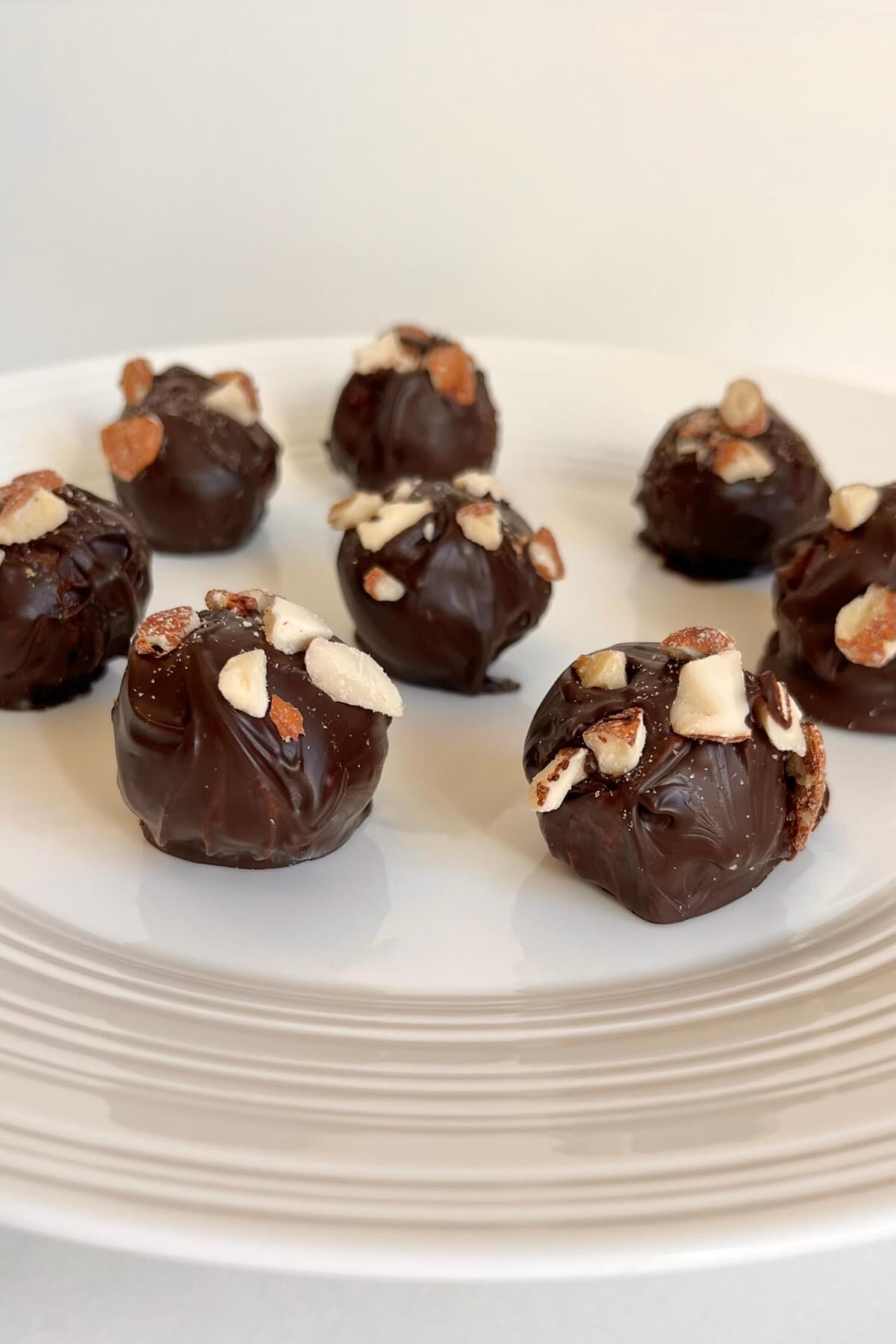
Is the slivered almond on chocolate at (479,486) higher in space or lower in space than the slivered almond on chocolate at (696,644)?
lower

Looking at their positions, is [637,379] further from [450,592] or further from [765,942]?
[765,942]

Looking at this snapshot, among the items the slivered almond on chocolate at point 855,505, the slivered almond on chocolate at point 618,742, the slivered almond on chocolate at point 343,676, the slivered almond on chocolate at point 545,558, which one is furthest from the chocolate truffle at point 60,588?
the slivered almond on chocolate at point 855,505

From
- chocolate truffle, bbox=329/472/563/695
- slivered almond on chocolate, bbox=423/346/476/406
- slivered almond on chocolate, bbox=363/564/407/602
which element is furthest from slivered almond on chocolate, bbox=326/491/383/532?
slivered almond on chocolate, bbox=423/346/476/406

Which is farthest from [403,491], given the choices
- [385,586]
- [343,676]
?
[343,676]

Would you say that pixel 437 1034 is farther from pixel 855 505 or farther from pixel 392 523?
pixel 855 505

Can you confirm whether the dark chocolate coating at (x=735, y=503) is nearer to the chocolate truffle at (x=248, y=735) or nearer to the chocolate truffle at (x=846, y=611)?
the chocolate truffle at (x=846, y=611)

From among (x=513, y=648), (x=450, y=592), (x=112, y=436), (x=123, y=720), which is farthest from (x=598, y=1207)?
(x=112, y=436)
